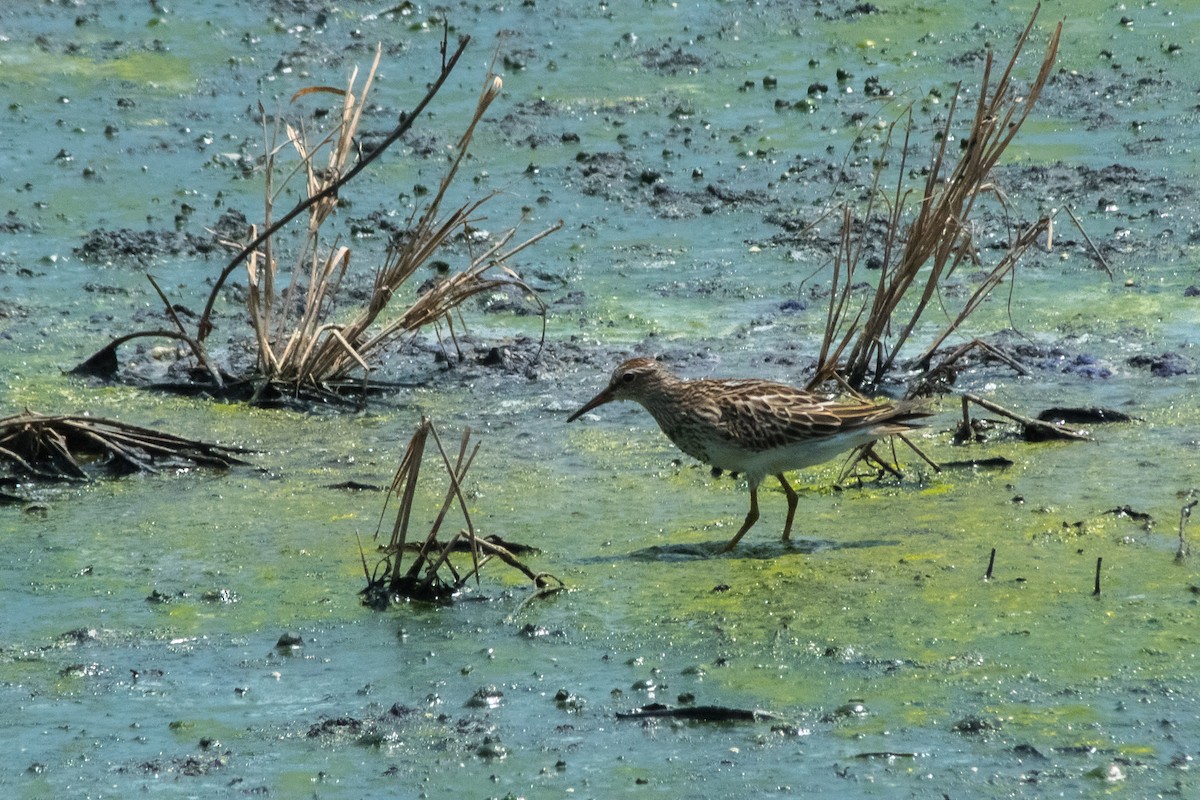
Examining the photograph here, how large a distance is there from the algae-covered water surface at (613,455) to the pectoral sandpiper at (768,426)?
0.27 metres

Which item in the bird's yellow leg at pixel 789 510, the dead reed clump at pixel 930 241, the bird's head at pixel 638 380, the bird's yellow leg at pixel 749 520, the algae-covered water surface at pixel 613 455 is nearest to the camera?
the algae-covered water surface at pixel 613 455

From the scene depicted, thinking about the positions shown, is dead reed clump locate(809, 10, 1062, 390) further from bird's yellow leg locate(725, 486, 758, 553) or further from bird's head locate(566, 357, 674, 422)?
bird's yellow leg locate(725, 486, 758, 553)

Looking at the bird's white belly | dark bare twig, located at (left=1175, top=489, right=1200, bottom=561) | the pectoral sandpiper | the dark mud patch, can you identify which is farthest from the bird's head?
the dark mud patch

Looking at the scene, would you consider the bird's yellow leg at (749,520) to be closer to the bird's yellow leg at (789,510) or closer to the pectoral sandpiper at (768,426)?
the pectoral sandpiper at (768,426)

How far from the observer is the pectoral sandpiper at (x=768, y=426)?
692cm

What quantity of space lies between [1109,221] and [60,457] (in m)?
6.53

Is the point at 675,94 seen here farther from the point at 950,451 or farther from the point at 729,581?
the point at 729,581

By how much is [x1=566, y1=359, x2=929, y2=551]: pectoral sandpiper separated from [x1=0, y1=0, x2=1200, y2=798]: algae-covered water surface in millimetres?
267

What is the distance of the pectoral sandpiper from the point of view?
6918mm

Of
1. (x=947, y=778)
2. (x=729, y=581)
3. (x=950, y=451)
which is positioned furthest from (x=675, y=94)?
(x=947, y=778)

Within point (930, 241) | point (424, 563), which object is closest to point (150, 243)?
point (930, 241)

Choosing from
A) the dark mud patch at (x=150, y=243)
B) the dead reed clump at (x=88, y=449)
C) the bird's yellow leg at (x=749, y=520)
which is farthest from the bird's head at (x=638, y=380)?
the dark mud patch at (x=150, y=243)

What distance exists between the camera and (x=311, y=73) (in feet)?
Answer: 44.9

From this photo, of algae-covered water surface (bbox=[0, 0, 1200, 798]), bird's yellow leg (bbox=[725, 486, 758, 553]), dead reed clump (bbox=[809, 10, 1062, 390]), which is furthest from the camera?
dead reed clump (bbox=[809, 10, 1062, 390])
